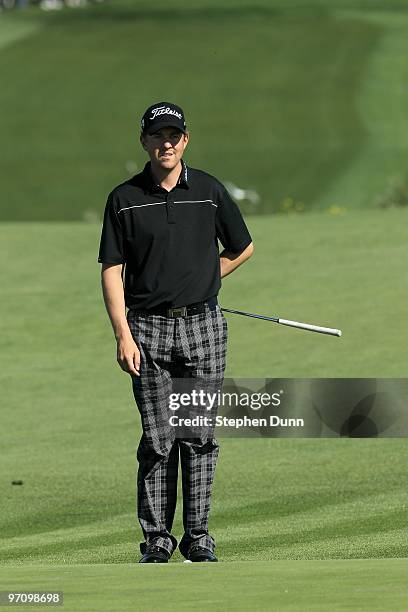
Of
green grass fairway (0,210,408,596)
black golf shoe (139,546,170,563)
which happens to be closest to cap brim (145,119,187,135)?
black golf shoe (139,546,170,563)

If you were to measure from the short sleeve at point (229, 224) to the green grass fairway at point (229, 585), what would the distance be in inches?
65.5

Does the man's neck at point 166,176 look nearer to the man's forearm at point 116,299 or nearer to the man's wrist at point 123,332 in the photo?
the man's forearm at point 116,299

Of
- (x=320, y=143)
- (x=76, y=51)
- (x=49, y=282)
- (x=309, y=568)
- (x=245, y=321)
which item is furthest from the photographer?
(x=76, y=51)

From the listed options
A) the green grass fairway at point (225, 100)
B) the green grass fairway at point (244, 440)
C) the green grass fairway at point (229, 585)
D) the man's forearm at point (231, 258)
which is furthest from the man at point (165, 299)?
the green grass fairway at point (225, 100)

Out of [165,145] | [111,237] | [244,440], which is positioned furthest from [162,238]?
[244,440]

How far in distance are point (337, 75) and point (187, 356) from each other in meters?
32.5

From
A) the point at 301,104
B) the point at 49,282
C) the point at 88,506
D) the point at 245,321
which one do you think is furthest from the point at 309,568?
the point at 301,104

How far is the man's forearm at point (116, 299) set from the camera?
23.7 ft

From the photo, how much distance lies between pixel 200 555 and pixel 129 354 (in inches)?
35.2

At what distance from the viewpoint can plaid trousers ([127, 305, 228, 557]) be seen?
733 cm

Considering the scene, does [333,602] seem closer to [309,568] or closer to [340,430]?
[309,568]

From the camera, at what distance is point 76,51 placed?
141ft

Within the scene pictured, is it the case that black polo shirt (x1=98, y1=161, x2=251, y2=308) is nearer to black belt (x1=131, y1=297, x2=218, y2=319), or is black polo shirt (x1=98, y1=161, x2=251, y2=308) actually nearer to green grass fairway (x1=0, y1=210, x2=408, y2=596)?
black belt (x1=131, y1=297, x2=218, y2=319)

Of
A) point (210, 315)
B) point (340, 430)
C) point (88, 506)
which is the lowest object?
point (88, 506)
